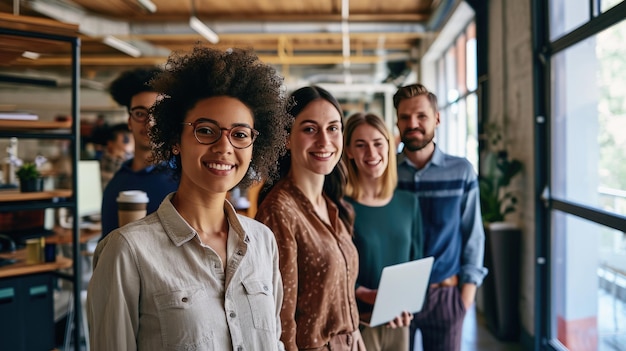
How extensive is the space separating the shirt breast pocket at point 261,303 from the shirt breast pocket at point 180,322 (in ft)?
0.43

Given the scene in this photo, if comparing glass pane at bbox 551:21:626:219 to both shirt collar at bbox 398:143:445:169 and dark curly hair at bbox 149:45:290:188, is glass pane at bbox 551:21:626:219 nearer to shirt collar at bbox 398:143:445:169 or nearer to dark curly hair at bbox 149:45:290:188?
shirt collar at bbox 398:143:445:169

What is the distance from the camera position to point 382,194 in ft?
5.68

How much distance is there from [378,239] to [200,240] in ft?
2.42

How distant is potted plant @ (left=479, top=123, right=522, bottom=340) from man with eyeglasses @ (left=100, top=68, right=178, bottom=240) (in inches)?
115

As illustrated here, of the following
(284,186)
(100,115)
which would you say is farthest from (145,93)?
(100,115)

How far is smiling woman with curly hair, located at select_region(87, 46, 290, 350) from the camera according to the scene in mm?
1008

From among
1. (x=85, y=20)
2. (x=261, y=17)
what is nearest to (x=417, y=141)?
(x=261, y=17)

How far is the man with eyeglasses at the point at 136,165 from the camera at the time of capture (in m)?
1.92

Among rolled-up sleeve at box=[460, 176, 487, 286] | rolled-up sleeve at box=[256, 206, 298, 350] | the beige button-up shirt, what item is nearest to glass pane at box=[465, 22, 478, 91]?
rolled-up sleeve at box=[460, 176, 487, 286]

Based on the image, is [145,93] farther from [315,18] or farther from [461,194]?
[315,18]

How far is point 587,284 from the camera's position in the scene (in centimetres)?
348

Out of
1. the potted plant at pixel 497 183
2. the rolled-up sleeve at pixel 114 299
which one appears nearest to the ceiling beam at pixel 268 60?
the potted plant at pixel 497 183

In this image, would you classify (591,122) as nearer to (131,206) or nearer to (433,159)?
(433,159)

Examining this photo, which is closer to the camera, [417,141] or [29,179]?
[417,141]
